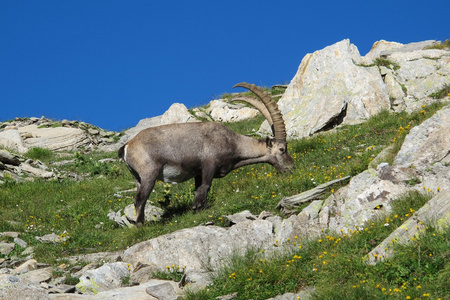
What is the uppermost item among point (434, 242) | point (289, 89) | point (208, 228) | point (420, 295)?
point (289, 89)

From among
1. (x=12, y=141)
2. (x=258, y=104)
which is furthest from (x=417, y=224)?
(x=12, y=141)

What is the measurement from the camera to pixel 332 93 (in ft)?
76.5

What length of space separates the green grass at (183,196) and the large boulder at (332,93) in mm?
1336

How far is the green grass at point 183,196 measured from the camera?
13367 mm

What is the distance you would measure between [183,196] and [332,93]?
973 centimetres

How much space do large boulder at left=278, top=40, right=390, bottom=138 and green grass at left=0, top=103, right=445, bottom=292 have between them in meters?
1.34

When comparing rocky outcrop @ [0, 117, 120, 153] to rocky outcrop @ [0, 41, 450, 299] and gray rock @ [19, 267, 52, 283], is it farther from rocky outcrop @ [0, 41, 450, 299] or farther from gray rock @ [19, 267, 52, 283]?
gray rock @ [19, 267, 52, 283]

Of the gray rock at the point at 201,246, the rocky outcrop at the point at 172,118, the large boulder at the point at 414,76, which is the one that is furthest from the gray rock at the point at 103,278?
the rocky outcrop at the point at 172,118

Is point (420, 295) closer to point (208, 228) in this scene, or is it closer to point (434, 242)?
point (434, 242)

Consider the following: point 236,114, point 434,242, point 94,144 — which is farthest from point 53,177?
point 434,242

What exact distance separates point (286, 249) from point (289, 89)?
16.5 m

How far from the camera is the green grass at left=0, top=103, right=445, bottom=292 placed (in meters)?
13.4

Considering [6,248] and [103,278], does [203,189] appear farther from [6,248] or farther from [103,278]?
[6,248]

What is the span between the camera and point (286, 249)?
32.2ft
